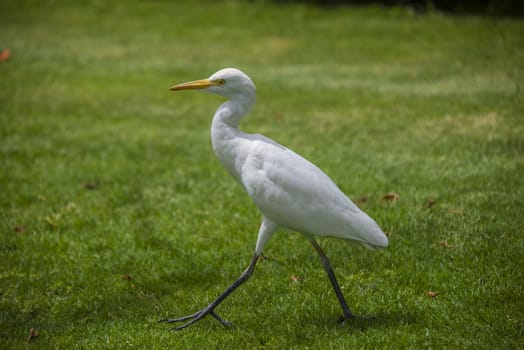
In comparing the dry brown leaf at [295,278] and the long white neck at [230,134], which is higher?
the long white neck at [230,134]

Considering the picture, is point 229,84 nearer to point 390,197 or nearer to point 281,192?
point 281,192

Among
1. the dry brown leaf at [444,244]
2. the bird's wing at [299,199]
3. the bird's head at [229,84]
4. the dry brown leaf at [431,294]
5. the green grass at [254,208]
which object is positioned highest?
the bird's head at [229,84]

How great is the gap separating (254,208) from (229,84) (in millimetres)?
2302

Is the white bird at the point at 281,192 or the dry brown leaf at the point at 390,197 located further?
the dry brown leaf at the point at 390,197

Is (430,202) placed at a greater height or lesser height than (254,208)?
greater

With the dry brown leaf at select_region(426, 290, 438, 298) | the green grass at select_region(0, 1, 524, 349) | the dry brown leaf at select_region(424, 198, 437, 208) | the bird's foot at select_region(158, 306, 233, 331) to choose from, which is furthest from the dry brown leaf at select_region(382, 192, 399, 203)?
the bird's foot at select_region(158, 306, 233, 331)

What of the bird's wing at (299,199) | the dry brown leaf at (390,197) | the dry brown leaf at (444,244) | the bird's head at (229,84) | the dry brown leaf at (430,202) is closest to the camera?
the bird's wing at (299,199)

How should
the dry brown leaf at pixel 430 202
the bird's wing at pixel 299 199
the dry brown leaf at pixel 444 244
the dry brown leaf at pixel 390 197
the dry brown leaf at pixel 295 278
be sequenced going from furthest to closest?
the dry brown leaf at pixel 390 197
the dry brown leaf at pixel 430 202
the dry brown leaf at pixel 444 244
the dry brown leaf at pixel 295 278
the bird's wing at pixel 299 199

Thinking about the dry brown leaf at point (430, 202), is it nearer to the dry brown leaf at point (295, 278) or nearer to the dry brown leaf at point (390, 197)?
the dry brown leaf at point (390, 197)

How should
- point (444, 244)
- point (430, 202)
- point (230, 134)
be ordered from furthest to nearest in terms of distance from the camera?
point (430, 202) < point (444, 244) < point (230, 134)

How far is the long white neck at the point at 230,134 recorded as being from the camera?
169 inches

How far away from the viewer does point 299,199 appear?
4074 mm

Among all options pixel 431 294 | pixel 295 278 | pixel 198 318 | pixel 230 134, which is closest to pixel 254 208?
pixel 295 278

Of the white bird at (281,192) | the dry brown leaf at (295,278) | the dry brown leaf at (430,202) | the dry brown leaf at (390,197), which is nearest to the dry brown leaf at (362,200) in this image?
the dry brown leaf at (390,197)
